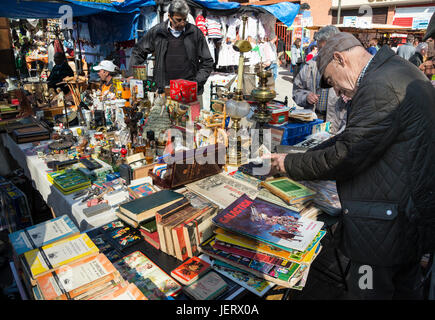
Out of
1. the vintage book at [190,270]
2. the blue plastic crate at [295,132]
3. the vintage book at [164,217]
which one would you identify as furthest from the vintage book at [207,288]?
the blue plastic crate at [295,132]

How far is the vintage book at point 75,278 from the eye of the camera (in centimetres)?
121

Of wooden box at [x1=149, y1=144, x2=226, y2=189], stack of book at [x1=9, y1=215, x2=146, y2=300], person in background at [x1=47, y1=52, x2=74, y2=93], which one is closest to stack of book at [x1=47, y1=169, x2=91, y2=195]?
wooden box at [x1=149, y1=144, x2=226, y2=189]

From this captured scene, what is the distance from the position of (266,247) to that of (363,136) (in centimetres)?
76

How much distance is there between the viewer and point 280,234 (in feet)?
5.12

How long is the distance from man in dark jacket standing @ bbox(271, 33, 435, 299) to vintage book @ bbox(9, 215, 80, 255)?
54.9 inches

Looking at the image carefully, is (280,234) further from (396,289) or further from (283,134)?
(283,134)

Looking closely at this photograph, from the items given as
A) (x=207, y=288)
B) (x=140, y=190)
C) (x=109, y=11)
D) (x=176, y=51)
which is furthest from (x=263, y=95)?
(x=109, y=11)

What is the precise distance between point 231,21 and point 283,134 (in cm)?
729

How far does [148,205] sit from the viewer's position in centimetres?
185

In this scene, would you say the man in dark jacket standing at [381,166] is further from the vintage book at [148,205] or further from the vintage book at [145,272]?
the vintage book at [145,272]

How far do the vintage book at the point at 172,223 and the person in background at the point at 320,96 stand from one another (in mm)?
2355

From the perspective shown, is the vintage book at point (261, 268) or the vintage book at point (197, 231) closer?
the vintage book at point (261, 268)

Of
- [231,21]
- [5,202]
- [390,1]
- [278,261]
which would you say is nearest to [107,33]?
[231,21]

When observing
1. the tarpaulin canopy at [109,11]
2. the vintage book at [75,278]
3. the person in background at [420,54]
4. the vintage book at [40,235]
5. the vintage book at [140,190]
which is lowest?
the vintage book at [75,278]
